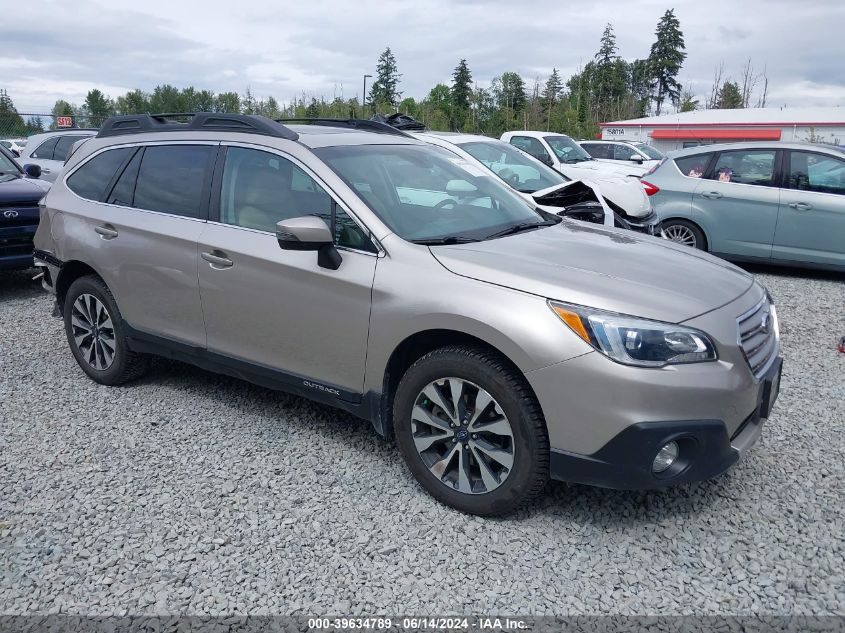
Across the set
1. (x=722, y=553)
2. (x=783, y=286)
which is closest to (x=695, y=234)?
(x=783, y=286)

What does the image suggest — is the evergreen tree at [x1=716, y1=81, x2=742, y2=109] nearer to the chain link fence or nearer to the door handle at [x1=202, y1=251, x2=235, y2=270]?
the chain link fence

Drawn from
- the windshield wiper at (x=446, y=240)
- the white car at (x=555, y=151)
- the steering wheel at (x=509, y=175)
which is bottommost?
the windshield wiper at (x=446, y=240)

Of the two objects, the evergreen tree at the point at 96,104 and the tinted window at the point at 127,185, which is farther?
the evergreen tree at the point at 96,104

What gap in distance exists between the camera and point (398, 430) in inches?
138

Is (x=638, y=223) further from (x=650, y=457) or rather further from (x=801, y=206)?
(x=650, y=457)

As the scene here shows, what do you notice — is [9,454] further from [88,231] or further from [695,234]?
[695,234]

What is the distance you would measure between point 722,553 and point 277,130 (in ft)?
10.2

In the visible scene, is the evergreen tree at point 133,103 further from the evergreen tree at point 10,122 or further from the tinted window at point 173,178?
the tinted window at point 173,178

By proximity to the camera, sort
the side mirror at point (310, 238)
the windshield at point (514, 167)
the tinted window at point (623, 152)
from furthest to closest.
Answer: the tinted window at point (623, 152) → the windshield at point (514, 167) → the side mirror at point (310, 238)

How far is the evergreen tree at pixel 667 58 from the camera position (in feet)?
272

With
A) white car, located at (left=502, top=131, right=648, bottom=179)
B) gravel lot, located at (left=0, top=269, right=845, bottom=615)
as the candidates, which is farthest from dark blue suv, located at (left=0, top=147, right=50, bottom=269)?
white car, located at (left=502, top=131, right=648, bottom=179)

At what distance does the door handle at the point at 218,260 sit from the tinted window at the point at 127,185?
0.99 metres

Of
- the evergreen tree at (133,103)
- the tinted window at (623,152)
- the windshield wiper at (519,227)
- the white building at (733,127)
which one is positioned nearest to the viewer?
the windshield wiper at (519,227)

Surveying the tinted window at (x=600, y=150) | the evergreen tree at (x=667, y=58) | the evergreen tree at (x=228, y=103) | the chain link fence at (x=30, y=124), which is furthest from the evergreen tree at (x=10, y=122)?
the evergreen tree at (x=667, y=58)
